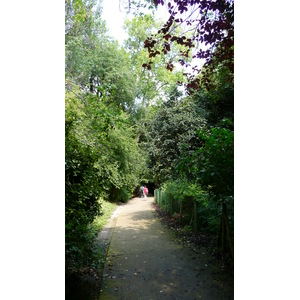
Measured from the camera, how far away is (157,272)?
3.15m

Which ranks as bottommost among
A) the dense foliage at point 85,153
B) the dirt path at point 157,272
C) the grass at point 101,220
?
the grass at point 101,220

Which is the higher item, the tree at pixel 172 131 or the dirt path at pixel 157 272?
the tree at pixel 172 131

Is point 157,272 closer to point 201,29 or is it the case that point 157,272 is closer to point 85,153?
point 85,153

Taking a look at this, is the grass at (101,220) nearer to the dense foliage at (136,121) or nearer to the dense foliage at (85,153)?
the dense foliage at (136,121)

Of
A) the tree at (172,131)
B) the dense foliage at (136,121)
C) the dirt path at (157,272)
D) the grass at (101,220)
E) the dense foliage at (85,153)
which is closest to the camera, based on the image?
the dense foliage at (85,153)

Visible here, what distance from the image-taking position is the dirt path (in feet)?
8.43

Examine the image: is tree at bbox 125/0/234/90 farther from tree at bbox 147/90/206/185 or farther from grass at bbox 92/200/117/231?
tree at bbox 147/90/206/185

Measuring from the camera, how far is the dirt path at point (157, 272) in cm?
257

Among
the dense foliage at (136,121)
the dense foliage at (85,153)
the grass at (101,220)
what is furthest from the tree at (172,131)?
the dense foliage at (85,153)

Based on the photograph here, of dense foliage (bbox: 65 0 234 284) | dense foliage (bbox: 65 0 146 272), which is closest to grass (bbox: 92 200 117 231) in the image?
dense foliage (bbox: 65 0 234 284)
